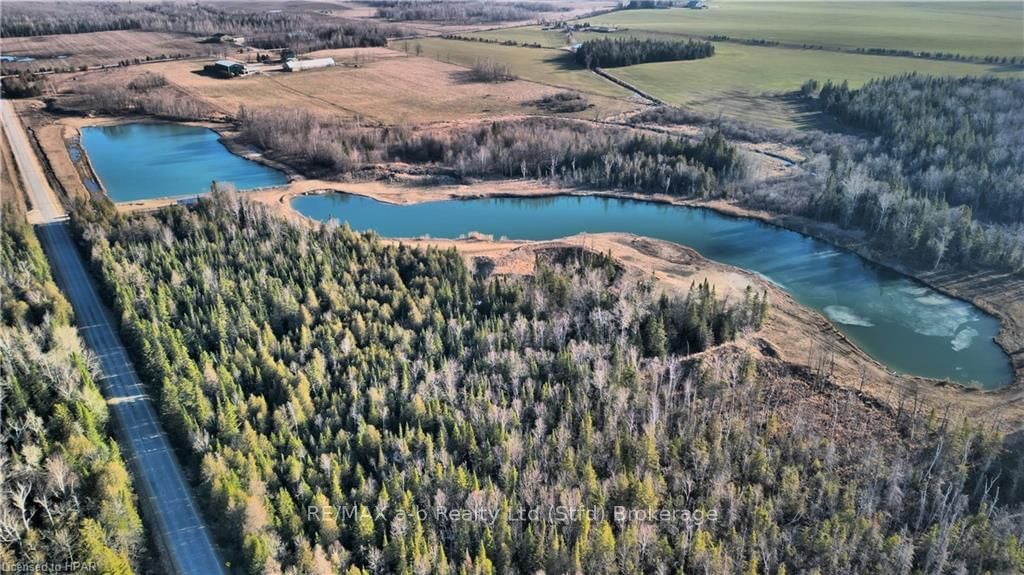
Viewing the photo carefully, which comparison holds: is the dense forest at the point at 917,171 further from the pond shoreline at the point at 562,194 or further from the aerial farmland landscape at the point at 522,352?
the pond shoreline at the point at 562,194

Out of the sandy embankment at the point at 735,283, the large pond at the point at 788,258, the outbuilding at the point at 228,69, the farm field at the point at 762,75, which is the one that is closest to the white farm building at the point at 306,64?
the outbuilding at the point at 228,69

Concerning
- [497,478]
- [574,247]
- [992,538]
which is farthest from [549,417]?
[574,247]

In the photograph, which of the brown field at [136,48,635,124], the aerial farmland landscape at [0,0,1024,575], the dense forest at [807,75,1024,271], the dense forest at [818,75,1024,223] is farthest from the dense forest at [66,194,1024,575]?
the brown field at [136,48,635,124]

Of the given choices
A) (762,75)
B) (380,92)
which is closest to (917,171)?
(762,75)

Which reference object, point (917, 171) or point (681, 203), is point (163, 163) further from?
point (917, 171)

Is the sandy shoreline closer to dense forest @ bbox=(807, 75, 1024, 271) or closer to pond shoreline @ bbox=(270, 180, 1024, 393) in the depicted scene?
pond shoreline @ bbox=(270, 180, 1024, 393)

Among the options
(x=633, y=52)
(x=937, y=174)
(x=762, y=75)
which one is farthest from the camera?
(x=633, y=52)
